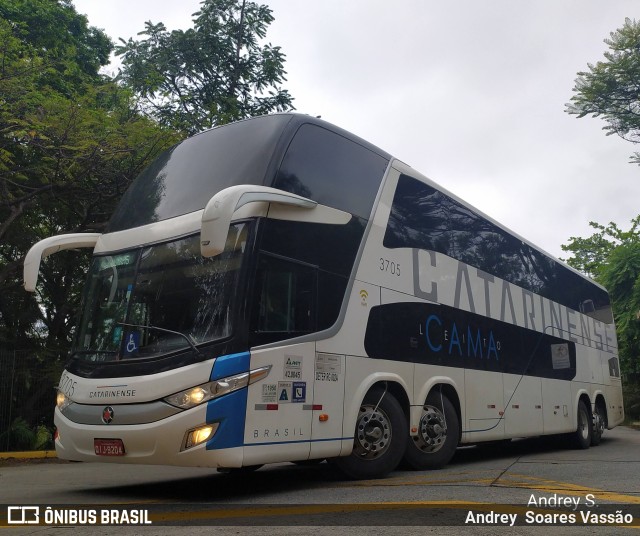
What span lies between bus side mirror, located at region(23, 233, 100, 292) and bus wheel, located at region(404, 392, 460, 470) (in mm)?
4827

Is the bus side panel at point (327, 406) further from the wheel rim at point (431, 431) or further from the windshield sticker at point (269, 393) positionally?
the wheel rim at point (431, 431)

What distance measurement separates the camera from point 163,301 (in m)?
6.87

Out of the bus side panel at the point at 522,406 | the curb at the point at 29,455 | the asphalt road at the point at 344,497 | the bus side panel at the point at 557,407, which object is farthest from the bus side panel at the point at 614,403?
the curb at the point at 29,455

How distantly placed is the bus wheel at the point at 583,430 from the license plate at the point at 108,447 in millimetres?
10840

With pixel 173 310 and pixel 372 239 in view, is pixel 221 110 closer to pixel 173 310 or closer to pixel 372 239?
pixel 372 239

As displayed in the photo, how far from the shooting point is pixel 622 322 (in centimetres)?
2584

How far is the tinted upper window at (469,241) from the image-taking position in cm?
939

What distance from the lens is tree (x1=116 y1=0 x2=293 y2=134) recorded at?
22266 mm

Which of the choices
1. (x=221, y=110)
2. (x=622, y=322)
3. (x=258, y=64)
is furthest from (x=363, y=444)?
(x=622, y=322)

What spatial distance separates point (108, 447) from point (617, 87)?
26078mm

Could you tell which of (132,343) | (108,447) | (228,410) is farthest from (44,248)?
(228,410)

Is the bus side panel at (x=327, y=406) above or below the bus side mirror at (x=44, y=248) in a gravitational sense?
below

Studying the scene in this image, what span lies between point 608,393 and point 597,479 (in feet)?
31.3

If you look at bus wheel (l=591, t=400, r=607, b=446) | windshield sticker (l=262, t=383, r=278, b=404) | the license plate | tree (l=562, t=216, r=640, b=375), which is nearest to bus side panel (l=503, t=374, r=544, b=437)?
bus wheel (l=591, t=400, r=607, b=446)
